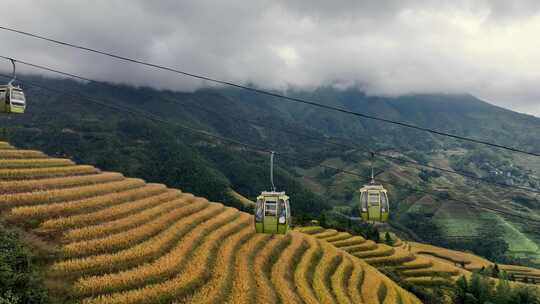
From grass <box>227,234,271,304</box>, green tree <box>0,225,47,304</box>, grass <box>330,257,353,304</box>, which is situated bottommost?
grass <box>330,257,353,304</box>

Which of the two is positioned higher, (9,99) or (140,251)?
(9,99)

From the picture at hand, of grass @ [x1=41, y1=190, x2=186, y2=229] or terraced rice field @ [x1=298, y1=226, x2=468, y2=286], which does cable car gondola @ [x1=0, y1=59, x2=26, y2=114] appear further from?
terraced rice field @ [x1=298, y1=226, x2=468, y2=286]

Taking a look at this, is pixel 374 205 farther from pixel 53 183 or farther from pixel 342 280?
pixel 53 183

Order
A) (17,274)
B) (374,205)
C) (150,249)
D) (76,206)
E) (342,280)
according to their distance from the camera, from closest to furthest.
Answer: (17,274) → (150,249) → (76,206) → (374,205) → (342,280)

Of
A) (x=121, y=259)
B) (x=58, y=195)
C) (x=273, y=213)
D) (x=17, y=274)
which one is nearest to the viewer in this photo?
(x=17, y=274)

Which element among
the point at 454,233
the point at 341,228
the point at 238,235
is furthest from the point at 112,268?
the point at 454,233

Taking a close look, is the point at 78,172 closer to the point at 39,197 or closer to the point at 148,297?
the point at 39,197

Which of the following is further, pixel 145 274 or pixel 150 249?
pixel 150 249

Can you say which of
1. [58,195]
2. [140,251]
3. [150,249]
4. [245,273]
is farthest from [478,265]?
[58,195]

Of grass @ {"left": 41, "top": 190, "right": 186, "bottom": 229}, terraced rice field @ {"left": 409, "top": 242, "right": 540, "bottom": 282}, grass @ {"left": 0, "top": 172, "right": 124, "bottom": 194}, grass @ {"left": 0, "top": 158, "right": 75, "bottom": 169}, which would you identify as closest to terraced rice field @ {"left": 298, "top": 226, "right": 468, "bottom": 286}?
grass @ {"left": 41, "top": 190, "right": 186, "bottom": 229}
